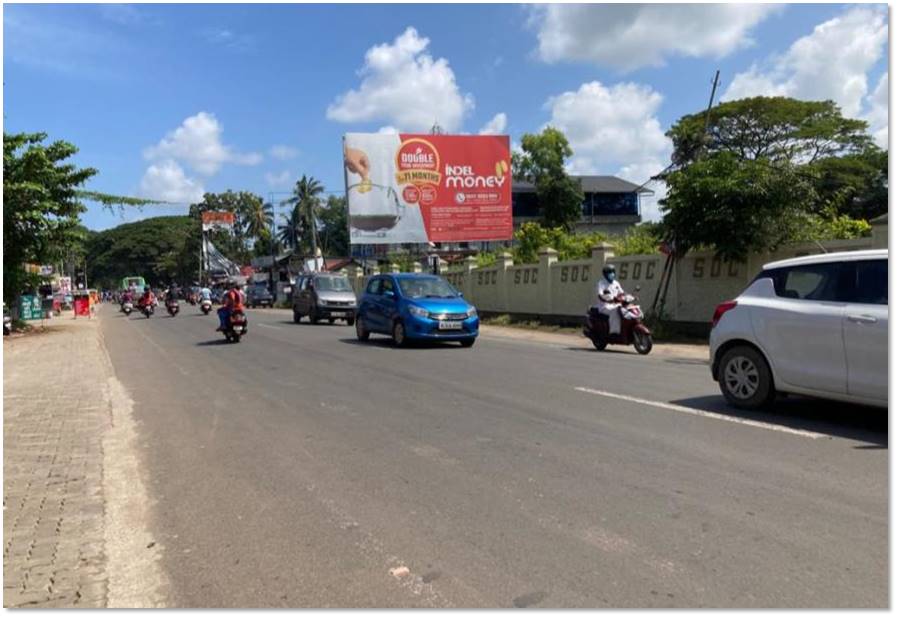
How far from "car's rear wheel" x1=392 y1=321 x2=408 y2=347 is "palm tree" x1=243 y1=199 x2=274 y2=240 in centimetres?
7634

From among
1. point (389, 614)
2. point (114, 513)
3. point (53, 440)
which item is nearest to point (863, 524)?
point (389, 614)

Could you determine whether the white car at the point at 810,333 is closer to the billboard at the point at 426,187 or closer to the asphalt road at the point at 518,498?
the asphalt road at the point at 518,498

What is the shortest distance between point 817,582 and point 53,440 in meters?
6.96

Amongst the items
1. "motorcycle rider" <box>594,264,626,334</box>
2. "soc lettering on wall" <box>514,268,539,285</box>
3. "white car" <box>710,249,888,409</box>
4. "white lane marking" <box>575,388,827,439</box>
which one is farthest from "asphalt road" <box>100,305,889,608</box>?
"soc lettering on wall" <box>514,268,539,285</box>

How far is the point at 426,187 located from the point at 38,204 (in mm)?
16908

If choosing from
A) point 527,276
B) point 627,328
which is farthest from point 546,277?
point 627,328

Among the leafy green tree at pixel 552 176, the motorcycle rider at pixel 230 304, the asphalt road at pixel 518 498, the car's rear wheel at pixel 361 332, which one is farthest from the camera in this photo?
the leafy green tree at pixel 552 176

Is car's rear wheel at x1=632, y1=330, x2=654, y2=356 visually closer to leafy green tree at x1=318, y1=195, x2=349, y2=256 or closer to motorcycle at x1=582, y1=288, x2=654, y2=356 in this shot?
motorcycle at x1=582, y1=288, x2=654, y2=356

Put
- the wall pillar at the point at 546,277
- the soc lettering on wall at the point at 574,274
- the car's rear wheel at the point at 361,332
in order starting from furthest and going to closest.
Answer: the wall pillar at the point at 546,277, the soc lettering on wall at the point at 574,274, the car's rear wheel at the point at 361,332

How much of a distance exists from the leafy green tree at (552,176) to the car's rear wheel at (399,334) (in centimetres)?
4280

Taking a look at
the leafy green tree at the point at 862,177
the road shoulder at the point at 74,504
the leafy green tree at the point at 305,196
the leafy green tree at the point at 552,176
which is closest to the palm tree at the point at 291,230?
the leafy green tree at the point at 305,196

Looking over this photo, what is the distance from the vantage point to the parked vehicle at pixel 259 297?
175ft

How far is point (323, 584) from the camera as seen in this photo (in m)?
3.84

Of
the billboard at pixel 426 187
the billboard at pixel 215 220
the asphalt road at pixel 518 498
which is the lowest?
the asphalt road at pixel 518 498
